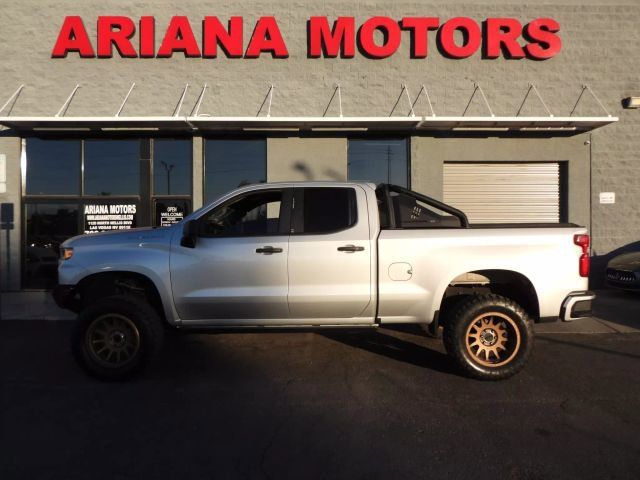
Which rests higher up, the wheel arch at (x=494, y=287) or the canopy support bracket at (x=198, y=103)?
the canopy support bracket at (x=198, y=103)

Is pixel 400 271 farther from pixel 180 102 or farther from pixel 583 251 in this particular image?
pixel 180 102

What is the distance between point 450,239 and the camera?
4.91 metres

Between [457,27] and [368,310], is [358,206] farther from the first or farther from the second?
[457,27]

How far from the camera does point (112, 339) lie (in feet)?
16.4

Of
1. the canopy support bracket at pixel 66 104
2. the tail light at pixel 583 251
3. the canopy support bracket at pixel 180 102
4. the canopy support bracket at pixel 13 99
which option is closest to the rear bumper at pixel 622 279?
the tail light at pixel 583 251

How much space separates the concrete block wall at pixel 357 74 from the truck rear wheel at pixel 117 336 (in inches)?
272

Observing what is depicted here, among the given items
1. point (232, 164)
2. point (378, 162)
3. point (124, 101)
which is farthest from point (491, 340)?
point (124, 101)

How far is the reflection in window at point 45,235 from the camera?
10.9 meters

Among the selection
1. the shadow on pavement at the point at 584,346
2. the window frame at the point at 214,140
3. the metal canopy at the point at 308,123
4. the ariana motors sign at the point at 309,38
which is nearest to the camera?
the shadow on pavement at the point at 584,346

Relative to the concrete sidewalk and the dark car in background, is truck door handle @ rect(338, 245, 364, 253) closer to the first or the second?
the concrete sidewalk

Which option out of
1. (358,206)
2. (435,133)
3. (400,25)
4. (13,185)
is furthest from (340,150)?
(13,185)

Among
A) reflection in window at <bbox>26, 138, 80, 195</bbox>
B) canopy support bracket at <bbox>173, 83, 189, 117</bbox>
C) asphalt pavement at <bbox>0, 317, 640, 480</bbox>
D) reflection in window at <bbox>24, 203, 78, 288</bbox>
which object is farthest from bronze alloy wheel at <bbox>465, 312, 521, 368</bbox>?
reflection in window at <bbox>26, 138, 80, 195</bbox>

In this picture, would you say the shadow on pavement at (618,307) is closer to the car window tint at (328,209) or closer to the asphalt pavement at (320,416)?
the asphalt pavement at (320,416)

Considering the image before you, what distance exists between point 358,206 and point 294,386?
199 cm
